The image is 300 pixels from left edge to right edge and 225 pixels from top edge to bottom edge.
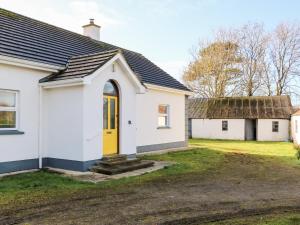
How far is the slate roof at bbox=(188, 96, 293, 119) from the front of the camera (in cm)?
3227

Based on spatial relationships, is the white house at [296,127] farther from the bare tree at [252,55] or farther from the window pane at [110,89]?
the window pane at [110,89]

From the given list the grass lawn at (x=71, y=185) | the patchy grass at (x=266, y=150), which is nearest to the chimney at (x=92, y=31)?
the patchy grass at (x=266, y=150)

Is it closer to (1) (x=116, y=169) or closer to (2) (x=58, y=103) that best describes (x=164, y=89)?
(2) (x=58, y=103)

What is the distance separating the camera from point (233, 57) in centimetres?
3859

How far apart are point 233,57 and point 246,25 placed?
5.85m

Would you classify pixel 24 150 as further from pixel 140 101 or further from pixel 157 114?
pixel 157 114

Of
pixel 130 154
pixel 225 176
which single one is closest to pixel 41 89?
pixel 130 154

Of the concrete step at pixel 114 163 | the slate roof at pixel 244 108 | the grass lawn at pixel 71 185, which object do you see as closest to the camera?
the grass lawn at pixel 71 185

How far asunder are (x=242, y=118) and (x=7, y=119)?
2686 centimetres

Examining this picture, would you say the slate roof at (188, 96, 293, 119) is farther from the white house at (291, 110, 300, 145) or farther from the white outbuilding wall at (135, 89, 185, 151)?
the white outbuilding wall at (135, 89, 185, 151)

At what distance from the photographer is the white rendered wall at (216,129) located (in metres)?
33.0

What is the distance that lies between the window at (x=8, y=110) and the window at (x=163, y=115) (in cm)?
892

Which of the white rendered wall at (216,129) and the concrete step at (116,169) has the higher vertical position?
the white rendered wall at (216,129)

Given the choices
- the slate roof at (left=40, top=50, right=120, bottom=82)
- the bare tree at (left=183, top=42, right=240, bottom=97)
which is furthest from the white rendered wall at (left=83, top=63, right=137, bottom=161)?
the bare tree at (left=183, top=42, right=240, bottom=97)
